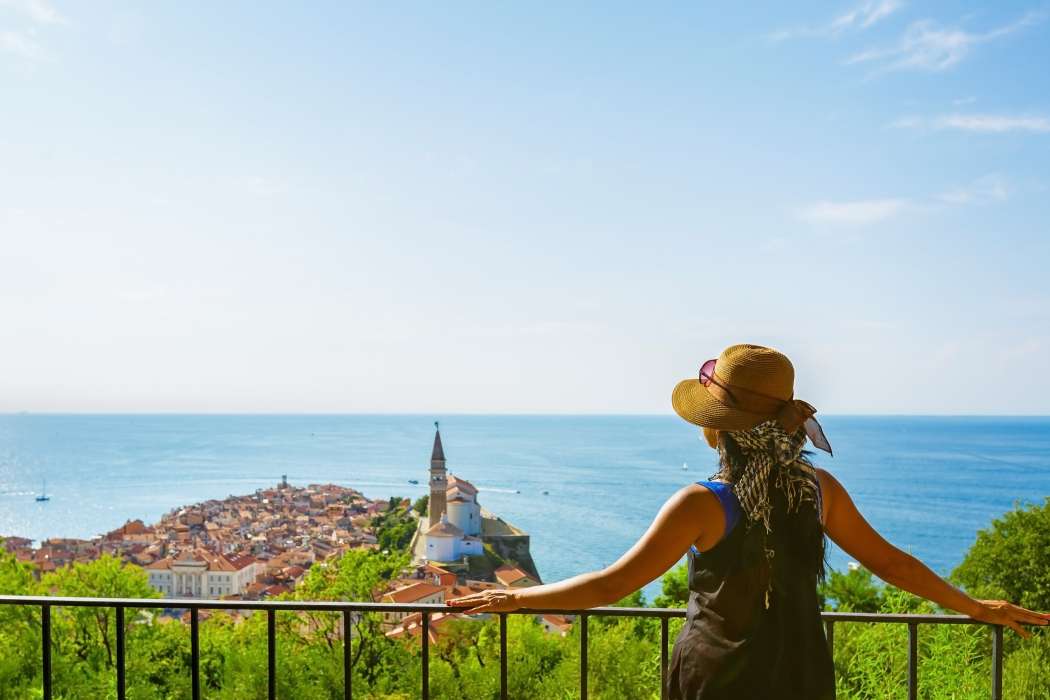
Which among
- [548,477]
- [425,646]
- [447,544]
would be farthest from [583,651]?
[548,477]

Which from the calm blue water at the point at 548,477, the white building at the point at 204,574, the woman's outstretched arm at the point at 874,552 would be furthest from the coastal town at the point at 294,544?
the woman's outstretched arm at the point at 874,552

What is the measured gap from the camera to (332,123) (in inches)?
754

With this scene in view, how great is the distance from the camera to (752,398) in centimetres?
146

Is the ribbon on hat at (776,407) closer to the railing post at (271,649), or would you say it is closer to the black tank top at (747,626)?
the black tank top at (747,626)

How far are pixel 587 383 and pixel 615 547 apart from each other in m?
48.4

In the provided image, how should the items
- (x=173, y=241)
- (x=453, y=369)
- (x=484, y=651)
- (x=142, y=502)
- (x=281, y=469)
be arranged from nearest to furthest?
(x=484, y=651) < (x=173, y=241) < (x=142, y=502) < (x=281, y=469) < (x=453, y=369)

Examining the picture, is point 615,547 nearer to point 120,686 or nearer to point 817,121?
point 817,121

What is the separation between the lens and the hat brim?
1447mm

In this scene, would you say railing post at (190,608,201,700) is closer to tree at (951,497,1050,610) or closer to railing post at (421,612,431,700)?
railing post at (421,612,431,700)

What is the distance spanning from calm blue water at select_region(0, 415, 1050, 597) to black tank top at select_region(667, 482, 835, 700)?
30.6 metres

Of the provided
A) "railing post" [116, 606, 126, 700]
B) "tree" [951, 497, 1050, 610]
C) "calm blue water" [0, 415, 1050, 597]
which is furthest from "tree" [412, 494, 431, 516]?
"railing post" [116, 606, 126, 700]

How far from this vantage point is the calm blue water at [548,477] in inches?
2135

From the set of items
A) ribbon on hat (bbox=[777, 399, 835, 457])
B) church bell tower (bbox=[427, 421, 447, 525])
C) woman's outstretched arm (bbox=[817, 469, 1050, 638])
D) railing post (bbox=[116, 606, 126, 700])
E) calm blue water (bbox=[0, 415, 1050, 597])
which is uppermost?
ribbon on hat (bbox=[777, 399, 835, 457])

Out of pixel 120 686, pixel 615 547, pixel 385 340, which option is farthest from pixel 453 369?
pixel 120 686
